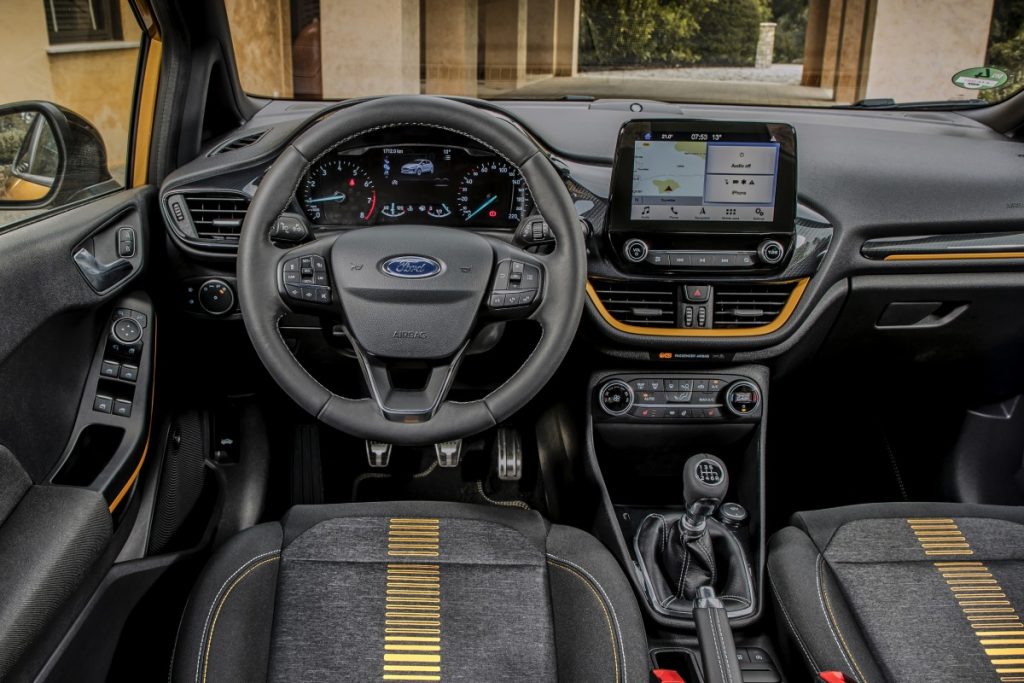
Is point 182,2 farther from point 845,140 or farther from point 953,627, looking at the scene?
point 953,627

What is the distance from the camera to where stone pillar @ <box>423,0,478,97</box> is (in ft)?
8.04

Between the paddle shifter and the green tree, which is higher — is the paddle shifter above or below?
below

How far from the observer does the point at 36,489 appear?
61.4 inches

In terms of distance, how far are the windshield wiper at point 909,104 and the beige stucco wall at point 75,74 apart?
193 centimetres

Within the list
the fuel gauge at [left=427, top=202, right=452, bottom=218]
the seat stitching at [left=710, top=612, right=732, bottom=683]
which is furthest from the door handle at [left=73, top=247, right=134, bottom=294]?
the seat stitching at [left=710, top=612, right=732, bottom=683]

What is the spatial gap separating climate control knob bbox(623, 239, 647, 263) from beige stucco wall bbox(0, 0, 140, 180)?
1232 millimetres

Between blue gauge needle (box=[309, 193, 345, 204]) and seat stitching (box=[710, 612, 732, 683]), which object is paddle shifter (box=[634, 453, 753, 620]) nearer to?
seat stitching (box=[710, 612, 732, 683])

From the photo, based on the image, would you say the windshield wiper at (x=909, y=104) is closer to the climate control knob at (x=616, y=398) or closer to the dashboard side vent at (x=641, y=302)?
the dashboard side vent at (x=641, y=302)

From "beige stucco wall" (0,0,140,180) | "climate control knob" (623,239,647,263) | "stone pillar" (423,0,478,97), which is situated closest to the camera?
"beige stucco wall" (0,0,140,180)

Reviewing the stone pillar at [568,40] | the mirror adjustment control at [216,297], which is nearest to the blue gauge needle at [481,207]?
the mirror adjustment control at [216,297]

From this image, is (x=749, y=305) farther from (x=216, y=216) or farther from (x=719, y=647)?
(x=216, y=216)

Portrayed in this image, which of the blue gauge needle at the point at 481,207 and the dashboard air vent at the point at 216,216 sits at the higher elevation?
the blue gauge needle at the point at 481,207

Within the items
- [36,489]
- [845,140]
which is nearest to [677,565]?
[845,140]

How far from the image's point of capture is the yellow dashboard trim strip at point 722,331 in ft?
6.79
